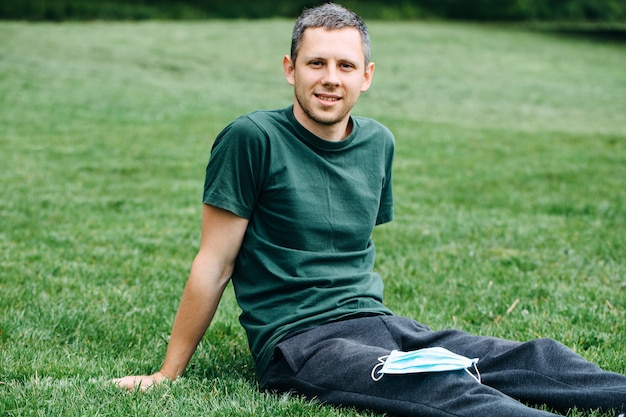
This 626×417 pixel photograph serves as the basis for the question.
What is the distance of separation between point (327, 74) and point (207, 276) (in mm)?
934

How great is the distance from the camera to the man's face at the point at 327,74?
3232 millimetres

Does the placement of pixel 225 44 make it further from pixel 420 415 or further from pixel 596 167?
pixel 420 415

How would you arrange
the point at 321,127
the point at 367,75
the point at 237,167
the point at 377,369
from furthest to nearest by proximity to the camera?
the point at 367,75
the point at 321,127
the point at 237,167
the point at 377,369

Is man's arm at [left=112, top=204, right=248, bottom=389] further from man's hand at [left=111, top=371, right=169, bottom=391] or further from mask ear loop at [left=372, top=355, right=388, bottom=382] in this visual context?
mask ear loop at [left=372, top=355, right=388, bottom=382]

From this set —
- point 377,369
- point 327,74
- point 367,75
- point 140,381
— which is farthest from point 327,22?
point 140,381

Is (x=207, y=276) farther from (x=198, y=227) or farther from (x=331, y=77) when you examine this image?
(x=198, y=227)

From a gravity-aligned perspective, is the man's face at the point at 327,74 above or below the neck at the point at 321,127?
above

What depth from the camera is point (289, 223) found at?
3246 millimetres

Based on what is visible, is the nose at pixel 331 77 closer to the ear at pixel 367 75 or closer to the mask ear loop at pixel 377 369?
the ear at pixel 367 75

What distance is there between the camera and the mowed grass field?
363 cm

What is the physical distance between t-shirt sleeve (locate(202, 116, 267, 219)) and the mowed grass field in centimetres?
75

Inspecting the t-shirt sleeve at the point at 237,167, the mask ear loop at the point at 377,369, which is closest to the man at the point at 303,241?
the t-shirt sleeve at the point at 237,167

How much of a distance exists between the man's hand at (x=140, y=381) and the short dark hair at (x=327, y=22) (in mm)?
Answer: 1404

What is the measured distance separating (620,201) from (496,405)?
5722 millimetres
